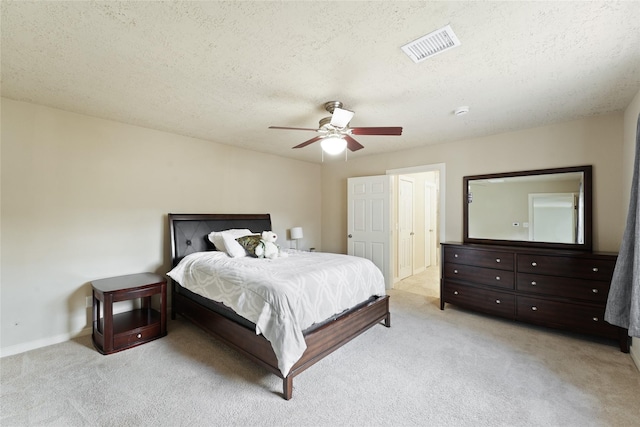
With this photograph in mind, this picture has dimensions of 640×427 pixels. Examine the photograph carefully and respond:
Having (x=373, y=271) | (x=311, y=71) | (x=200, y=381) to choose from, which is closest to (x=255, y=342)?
(x=200, y=381)

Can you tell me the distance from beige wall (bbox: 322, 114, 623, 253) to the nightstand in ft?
13.1

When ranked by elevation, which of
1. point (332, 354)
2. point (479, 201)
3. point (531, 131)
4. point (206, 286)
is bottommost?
point (332, 354)

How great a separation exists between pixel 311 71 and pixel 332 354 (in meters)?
2.59

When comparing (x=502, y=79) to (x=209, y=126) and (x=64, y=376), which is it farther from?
(x=64, y=376)

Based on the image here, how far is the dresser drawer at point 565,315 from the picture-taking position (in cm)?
279

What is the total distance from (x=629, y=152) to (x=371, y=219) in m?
3.26

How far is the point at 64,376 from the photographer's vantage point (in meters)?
2.27

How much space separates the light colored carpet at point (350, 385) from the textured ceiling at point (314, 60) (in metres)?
2.51

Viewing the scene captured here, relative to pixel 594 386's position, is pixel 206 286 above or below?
above

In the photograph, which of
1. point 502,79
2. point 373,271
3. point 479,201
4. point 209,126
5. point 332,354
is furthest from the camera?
point 479,201

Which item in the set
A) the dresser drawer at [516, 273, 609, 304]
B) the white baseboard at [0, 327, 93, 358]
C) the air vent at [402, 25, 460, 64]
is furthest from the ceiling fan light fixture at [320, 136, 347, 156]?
the white baseboard at [0, 327, 93, 358]

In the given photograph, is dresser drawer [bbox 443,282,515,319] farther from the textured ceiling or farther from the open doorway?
the textured ceiling

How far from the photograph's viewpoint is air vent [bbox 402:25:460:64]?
1682 millimetres

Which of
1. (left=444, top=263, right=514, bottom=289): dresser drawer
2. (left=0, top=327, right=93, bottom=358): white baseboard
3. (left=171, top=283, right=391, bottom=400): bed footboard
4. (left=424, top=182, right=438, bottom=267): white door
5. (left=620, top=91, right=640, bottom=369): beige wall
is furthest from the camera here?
(left=424, top=182, right=438, bottom=267): white door
